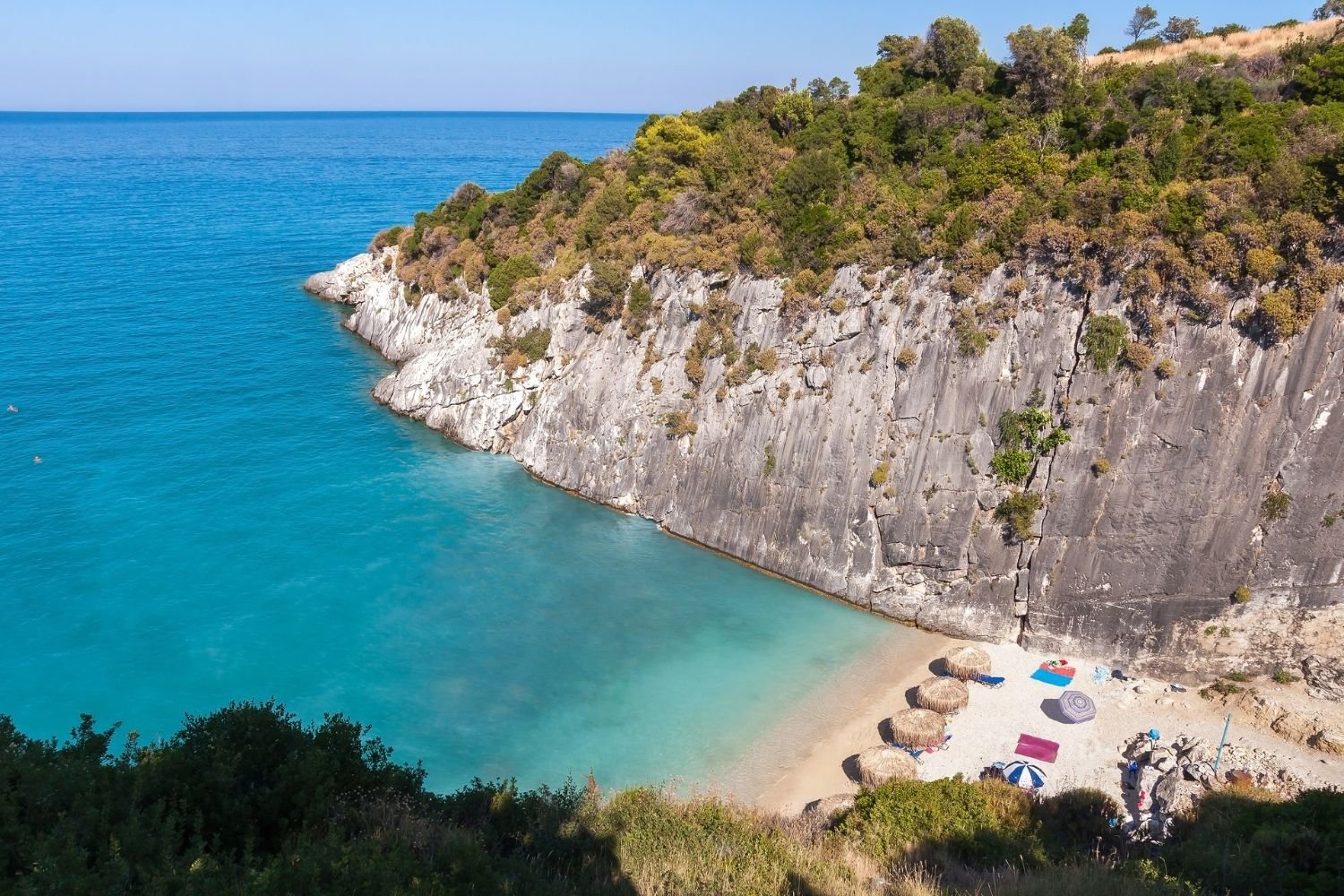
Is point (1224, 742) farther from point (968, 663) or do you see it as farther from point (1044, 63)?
point (1044, 63)

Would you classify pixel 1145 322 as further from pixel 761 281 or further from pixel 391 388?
pixel 391 388

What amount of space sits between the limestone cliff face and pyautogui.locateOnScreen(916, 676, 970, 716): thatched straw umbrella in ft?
12.8

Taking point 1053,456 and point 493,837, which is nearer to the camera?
point 493,837

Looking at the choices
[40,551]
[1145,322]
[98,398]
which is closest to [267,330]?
[98,398]

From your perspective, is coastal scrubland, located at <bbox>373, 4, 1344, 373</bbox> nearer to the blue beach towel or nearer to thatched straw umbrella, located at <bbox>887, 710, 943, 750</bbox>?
the blue beach towel

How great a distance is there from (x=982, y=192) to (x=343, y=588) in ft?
99.3

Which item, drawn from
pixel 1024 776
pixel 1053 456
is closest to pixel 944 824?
pixel 1024 776

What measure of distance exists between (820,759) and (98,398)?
147ft

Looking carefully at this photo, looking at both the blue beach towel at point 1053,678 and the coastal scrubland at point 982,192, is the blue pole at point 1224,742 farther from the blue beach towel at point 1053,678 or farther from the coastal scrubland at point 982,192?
the coastal scrubland at point 982,192

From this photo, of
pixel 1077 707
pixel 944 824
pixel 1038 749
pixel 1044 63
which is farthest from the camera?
pixel 1044 63

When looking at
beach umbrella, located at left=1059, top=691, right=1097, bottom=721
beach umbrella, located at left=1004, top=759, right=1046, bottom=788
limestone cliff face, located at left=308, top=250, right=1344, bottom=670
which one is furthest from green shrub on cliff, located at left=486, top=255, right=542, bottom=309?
beach umbrella, located at left=1004, top=759, right=1046, bottom=788

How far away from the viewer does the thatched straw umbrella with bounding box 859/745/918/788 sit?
21125 mm

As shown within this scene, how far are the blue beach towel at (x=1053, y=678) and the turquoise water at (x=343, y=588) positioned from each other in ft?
16.7

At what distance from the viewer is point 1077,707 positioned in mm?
23453
